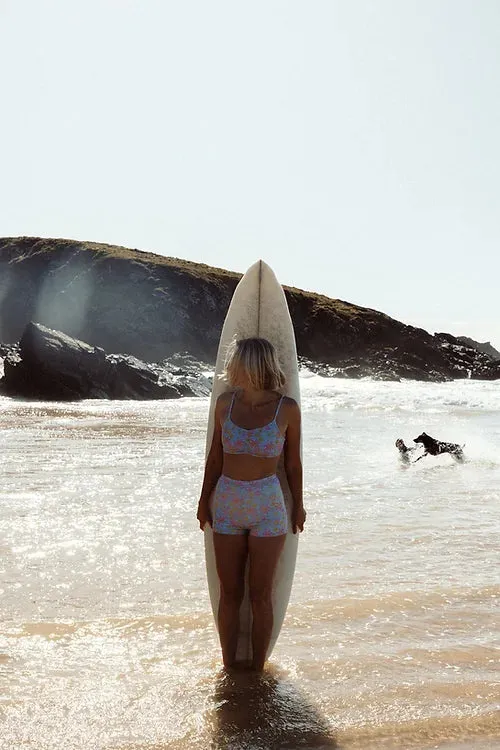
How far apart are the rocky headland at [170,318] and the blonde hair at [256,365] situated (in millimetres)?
51502

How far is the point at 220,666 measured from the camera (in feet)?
11.4

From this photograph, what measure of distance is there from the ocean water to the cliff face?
50454 mm

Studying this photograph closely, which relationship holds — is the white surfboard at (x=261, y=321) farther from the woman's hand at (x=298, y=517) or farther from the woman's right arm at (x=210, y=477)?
the woman's hand at (x=298, y=517)

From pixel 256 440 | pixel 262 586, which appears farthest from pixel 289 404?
pixel 262 586

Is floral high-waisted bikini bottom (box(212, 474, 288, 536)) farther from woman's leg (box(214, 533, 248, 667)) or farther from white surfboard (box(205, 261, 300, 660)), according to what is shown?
white surfboard (box(205, 261, 300, 660))

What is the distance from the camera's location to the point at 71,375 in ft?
94.5

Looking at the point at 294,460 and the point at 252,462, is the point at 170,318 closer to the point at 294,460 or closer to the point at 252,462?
the point at 294,460

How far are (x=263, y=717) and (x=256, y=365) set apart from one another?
154 centimetres

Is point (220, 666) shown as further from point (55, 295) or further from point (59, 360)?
point (55, 295)

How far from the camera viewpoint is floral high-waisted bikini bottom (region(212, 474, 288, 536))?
316cm

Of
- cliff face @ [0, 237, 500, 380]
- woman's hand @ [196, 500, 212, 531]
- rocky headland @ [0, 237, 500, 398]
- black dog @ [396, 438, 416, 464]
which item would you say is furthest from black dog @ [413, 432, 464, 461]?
cliff face @ [0, 237, 500, 380]

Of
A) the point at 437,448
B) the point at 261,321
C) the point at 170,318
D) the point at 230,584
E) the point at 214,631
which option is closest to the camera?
the point at 230,584

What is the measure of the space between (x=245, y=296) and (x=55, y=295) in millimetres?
72060

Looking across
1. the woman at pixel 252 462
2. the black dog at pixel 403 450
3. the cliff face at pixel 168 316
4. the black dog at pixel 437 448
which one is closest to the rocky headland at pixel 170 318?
the cliff face at pixel 168 316
